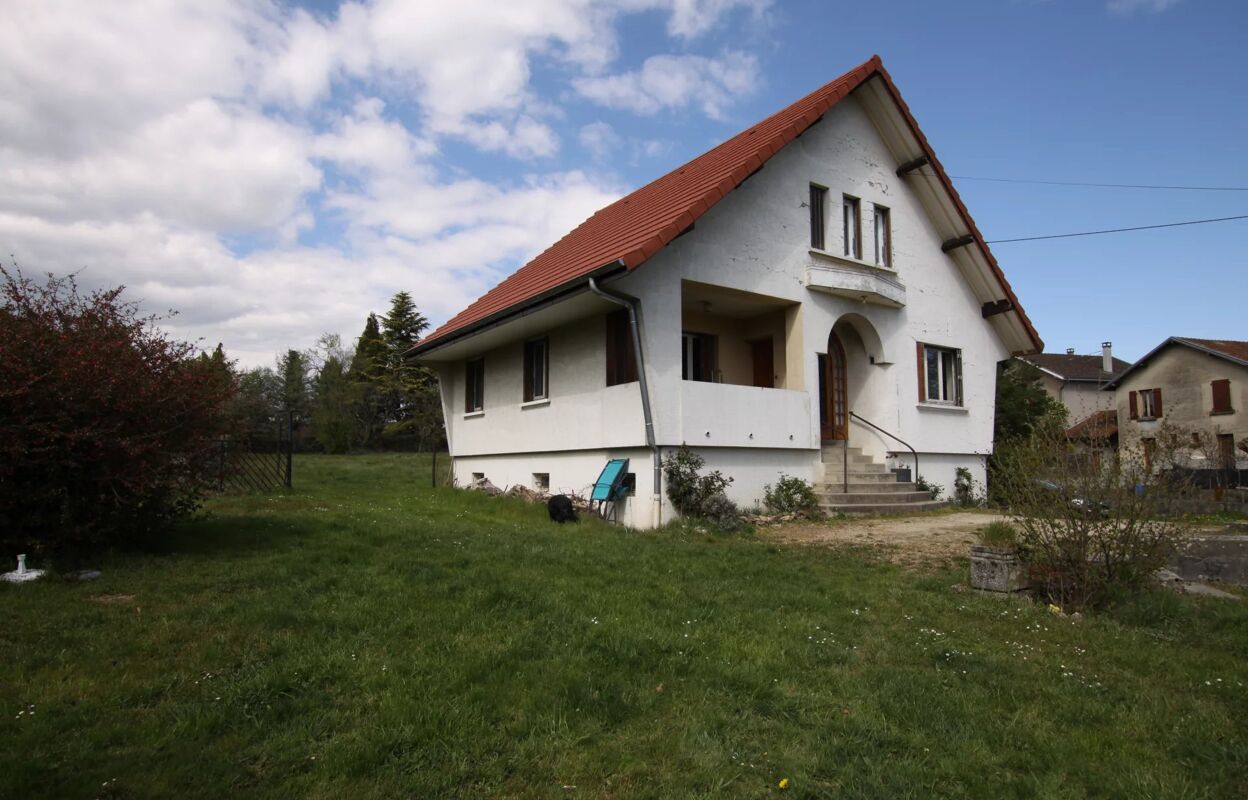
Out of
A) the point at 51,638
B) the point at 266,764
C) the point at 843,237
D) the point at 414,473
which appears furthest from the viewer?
the point at 414,473

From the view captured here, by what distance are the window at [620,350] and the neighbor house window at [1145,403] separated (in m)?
35.7

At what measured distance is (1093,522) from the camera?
5.84 meters

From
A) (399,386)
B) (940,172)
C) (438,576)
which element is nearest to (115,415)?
(438,576)

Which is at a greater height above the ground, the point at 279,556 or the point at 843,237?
the point at 843,237

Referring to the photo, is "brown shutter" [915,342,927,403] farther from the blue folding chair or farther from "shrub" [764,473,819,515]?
the blue folding chair

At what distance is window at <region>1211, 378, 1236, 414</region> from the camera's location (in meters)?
33.7

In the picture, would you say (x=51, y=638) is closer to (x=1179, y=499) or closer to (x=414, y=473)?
(x=1179, y=499)

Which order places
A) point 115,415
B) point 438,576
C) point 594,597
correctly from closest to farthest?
point 594,597
point 438,576
point 115,415

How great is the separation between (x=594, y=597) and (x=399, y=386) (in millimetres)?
39410

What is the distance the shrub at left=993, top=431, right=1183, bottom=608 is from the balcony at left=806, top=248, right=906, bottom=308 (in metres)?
7.89

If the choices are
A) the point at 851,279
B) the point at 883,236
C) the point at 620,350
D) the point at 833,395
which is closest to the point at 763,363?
the point at 833,395

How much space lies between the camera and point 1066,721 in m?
3.66

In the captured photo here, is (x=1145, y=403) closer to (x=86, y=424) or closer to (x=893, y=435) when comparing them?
(x=893, y=435)

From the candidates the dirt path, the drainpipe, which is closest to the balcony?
the drainpipe
